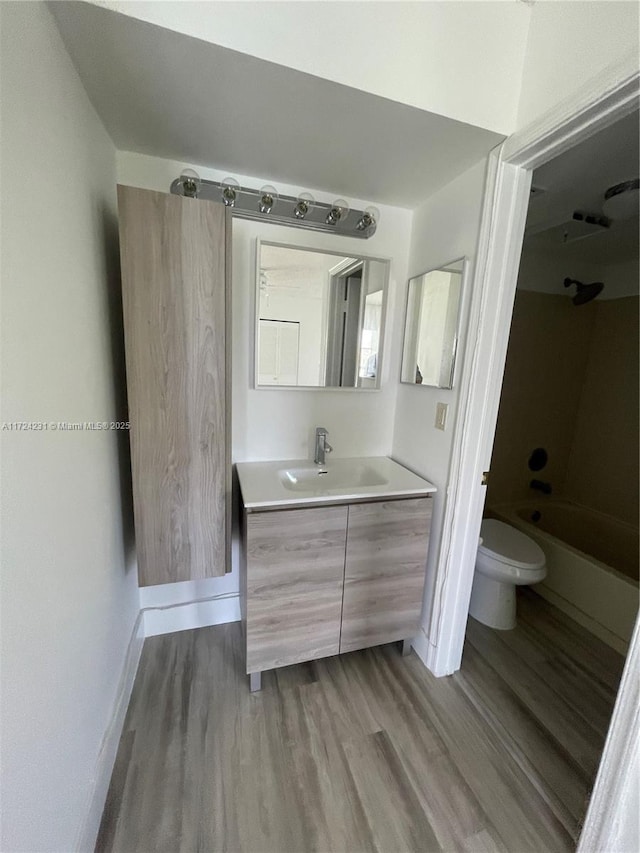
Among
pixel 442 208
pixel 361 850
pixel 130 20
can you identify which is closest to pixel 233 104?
pixel 130 20

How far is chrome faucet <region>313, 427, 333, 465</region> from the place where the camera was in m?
1.74

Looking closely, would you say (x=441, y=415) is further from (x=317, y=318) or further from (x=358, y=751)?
(x=358, y=751)

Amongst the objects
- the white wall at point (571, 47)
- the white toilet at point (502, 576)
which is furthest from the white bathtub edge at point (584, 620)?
the white wall at point (571, 47)

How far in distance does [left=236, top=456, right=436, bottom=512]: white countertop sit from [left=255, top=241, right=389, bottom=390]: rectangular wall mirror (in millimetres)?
395

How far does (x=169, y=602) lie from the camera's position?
179 cm

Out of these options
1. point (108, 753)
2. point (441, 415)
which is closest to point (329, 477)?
point (441, 415)

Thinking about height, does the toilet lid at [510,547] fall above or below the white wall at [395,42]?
below

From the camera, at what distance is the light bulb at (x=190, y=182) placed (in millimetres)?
1393

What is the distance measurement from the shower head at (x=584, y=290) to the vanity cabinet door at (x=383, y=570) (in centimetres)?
212

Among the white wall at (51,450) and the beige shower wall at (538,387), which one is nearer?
the white wall at (51,450)

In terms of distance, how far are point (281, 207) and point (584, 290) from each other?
7.37 feet

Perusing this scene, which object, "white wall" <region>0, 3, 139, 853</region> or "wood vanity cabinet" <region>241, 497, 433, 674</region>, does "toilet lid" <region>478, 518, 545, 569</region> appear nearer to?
"wood vanity cabinet" <region>241, 497, 433, 674</region>

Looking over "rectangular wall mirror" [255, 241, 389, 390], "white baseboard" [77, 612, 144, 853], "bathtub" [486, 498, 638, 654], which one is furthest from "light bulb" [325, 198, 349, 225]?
"bathtub" [486, 498, 638, 654]

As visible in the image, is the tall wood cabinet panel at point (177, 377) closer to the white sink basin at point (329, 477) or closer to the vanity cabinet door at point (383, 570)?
the white sink basin at point (329, 477)
